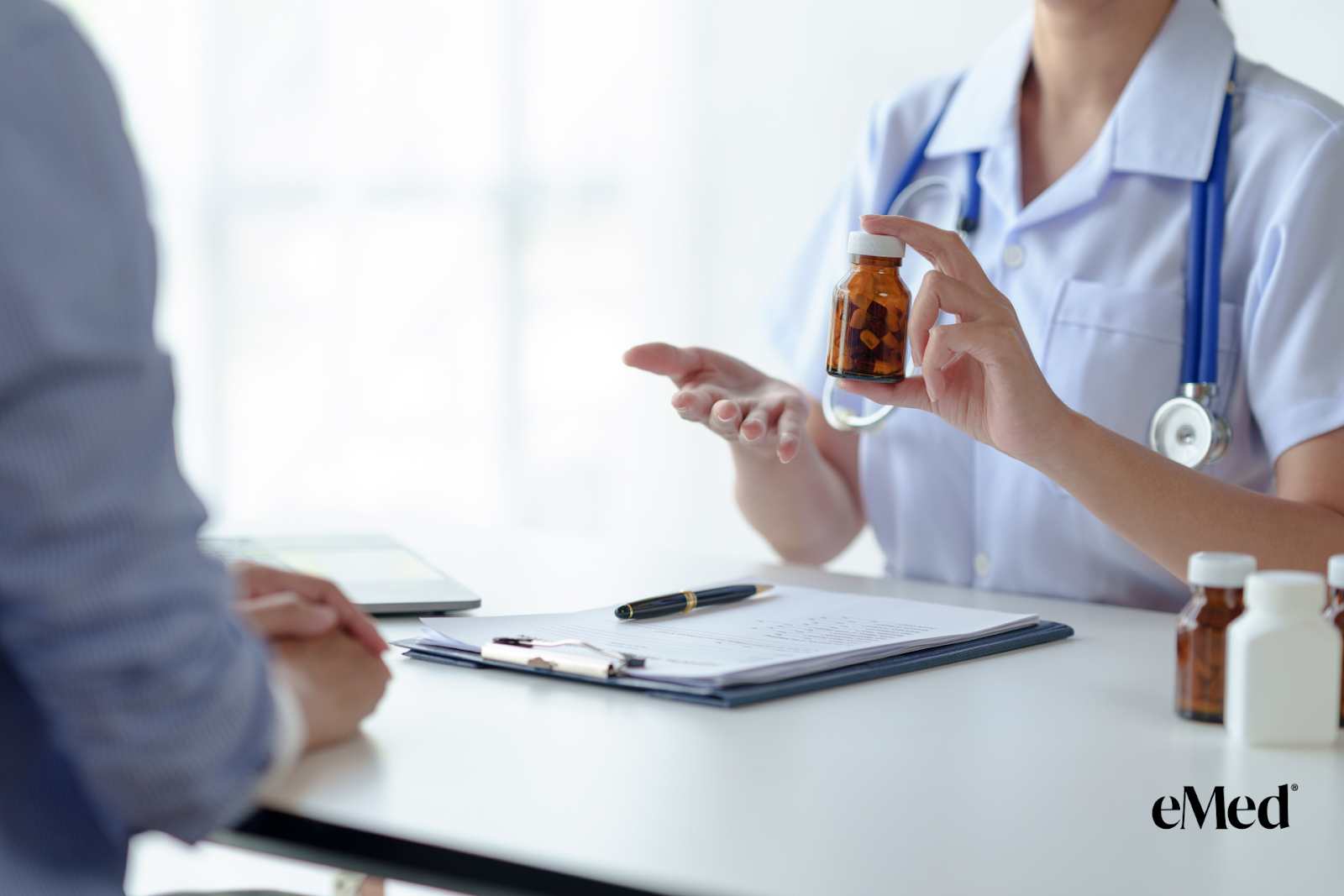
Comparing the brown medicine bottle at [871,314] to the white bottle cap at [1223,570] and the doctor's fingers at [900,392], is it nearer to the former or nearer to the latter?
the doctor's fingers at [900,392]

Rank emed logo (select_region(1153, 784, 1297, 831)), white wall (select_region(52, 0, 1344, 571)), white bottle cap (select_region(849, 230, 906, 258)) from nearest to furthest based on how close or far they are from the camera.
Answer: emed logo (select_region(1153, 784, 1297, 831))
white bottle cap (select_region(849, 230, 906, 258))
white wall (select_region(52, 0, 1344, 571))

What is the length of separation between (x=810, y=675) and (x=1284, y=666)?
12.1 inches

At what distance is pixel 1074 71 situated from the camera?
1.47 meters

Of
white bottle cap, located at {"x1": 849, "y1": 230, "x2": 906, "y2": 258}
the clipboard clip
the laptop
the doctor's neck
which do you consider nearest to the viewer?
the clipboard clip

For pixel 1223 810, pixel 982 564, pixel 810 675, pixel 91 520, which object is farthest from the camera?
pixel 982 564

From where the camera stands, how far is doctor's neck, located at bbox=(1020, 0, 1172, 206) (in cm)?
142

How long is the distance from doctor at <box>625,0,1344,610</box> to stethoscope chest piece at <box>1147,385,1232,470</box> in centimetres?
4

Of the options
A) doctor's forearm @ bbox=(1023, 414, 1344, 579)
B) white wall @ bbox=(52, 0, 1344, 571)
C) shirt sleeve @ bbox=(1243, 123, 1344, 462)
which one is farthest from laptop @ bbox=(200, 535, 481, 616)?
white wall @ bbox=(52, 0, 1344, 571)

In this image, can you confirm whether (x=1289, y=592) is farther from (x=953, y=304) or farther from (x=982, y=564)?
(x=982, y=564)

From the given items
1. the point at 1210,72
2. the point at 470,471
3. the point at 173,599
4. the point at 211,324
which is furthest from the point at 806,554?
the point at 211,324

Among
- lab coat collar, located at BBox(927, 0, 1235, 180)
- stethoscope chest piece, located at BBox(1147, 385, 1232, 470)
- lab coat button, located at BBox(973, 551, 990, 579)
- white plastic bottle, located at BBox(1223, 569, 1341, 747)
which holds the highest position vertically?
lab coat collar, located at BBox(927, 0, 1235, 180)

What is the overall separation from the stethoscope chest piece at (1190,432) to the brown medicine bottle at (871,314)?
Result: 35cm

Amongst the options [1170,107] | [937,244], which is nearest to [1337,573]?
[937,244]

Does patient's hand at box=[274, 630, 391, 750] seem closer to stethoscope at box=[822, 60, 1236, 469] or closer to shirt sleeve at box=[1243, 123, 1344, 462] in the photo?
stethoscope at box=[822, 60, 1236, 469]
